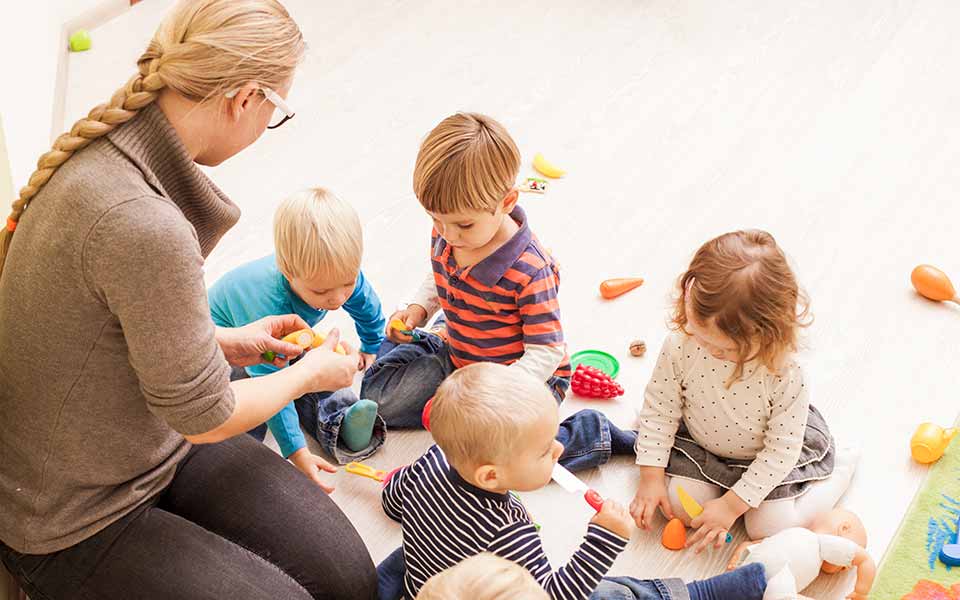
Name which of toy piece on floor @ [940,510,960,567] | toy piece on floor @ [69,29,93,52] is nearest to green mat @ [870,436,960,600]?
toy piece on floor @ [940,510,960,567]

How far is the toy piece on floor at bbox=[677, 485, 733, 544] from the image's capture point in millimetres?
1570

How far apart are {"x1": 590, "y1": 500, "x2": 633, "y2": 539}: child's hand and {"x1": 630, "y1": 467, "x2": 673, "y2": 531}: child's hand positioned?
32 centimetres

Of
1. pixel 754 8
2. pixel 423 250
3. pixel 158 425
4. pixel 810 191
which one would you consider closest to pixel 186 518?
pixel 158 425

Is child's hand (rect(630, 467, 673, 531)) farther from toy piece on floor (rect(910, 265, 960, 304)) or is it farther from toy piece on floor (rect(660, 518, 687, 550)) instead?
toy piece on floor (rect(910, 265, 960, 304))

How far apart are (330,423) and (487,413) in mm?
580

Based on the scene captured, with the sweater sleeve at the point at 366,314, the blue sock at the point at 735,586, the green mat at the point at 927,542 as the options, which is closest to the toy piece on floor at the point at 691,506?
the blue sock at the point at 735,586

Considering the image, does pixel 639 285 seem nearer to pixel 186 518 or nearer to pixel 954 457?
pixel 954 457

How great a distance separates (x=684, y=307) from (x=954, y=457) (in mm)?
584

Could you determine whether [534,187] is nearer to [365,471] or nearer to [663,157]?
[663,157]

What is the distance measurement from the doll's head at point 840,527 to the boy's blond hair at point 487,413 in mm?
560

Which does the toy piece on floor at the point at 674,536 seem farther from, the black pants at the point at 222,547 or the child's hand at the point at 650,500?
the black pants at the point at 222,547

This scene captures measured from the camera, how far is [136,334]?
1.06 m

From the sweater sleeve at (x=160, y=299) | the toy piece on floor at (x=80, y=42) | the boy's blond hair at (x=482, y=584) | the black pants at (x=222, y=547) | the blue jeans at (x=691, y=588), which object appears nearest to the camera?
the boy's blond hair at (x=482, y=584)

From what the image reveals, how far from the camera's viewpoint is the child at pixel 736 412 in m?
1.38
